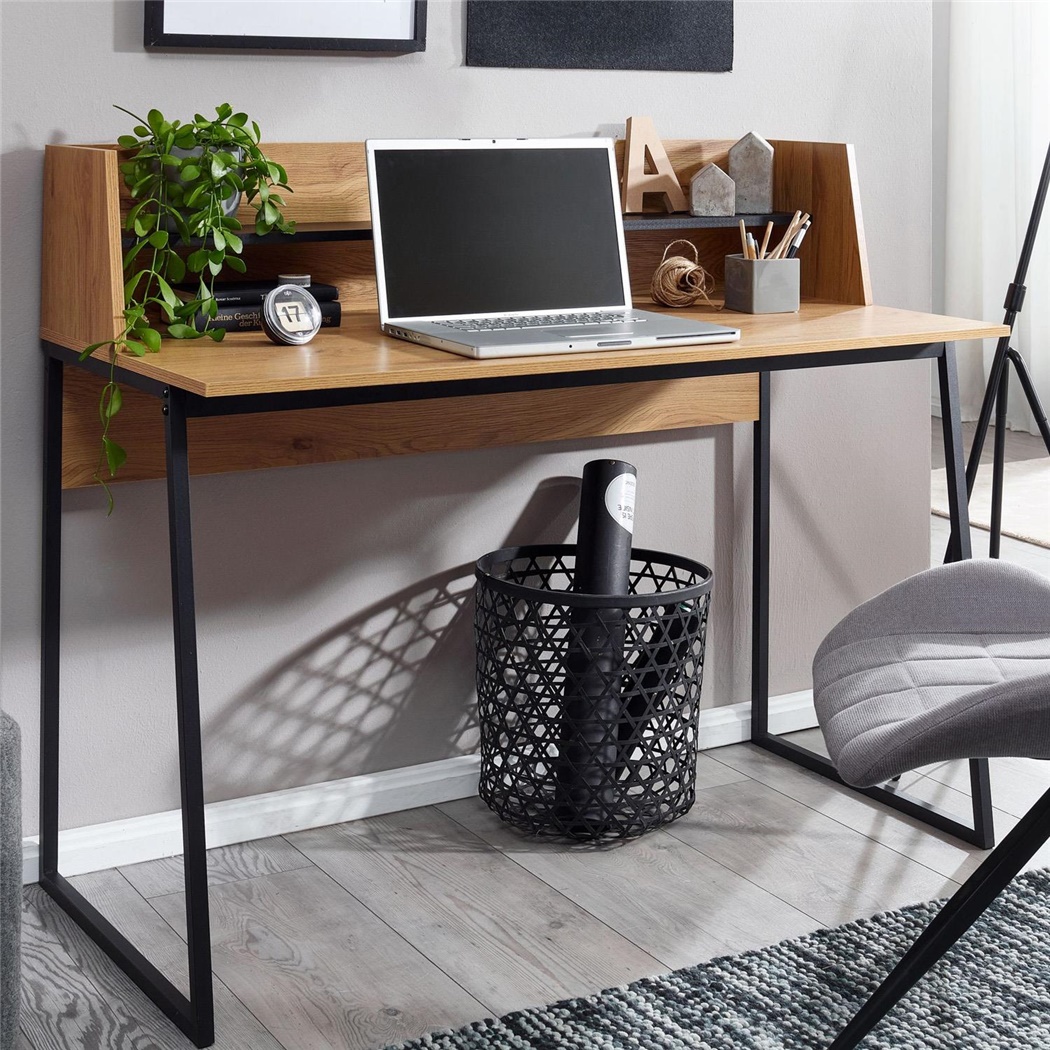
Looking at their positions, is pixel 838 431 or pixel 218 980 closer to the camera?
pixel 218 980

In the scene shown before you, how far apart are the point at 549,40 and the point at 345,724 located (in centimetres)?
108

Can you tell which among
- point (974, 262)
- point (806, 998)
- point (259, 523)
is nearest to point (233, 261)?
point (259, 523)

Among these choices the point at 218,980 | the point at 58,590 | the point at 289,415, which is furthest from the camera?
the point at 289,415

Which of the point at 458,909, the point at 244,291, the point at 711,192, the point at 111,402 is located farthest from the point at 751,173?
the point at 458,909

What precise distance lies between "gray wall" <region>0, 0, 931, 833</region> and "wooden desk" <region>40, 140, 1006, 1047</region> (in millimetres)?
51

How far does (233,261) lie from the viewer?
1.76 meters

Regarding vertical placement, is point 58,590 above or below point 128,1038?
above

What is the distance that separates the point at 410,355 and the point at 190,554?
1.14ft

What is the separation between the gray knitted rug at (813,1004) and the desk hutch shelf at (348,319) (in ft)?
2.46

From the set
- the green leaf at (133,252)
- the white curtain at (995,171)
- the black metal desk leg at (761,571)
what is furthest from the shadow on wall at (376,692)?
the white curtain at (995,171)

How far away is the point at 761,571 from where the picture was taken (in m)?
2.43

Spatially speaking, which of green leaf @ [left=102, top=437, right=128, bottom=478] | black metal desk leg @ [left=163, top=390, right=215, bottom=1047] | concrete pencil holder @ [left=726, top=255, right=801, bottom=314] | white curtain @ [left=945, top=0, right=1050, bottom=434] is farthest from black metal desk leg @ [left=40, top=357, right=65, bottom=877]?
white curtain @ [left=945, top=0, right=1050, bottom=434]

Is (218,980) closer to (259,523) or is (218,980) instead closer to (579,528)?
(259,523)

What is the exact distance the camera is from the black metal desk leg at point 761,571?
7.84 ft
